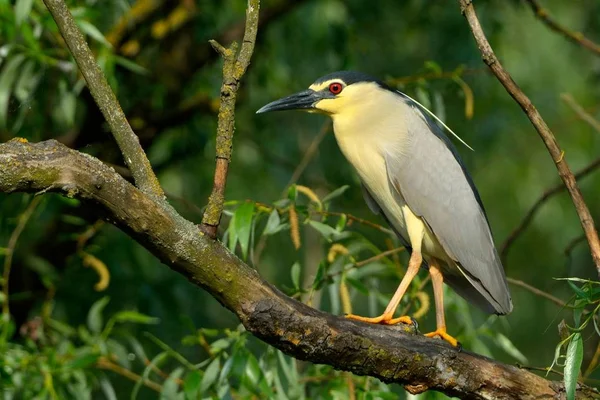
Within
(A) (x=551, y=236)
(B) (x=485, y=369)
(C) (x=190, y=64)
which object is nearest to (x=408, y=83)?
(C) (x=190, y=64)

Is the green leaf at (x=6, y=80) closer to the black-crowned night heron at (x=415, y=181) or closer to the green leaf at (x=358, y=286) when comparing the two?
the black-crowned night heron at (x=415, y=181)

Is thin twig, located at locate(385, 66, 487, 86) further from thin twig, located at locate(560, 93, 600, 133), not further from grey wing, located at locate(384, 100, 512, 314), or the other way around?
thin twig, located at locate(560, 93, 600, 133)

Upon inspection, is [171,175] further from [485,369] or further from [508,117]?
[485,369]

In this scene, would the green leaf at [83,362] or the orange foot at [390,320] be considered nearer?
the orange foot at [390,320]

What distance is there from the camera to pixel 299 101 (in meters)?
2.98

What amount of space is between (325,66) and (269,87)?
31cm

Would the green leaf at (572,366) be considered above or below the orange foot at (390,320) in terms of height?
below

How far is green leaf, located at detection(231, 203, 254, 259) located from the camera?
244cm

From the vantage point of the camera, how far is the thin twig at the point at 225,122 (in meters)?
1.69

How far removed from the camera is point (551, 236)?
6.57 metres

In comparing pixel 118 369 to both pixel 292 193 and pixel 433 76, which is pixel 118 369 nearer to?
Result: pixel 292 193

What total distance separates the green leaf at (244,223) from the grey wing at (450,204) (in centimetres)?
54

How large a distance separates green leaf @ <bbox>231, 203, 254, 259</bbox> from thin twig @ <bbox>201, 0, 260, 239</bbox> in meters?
0.73

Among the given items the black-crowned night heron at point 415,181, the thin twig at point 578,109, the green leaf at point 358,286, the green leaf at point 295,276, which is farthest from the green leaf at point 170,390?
the thin twig at point 578,109
